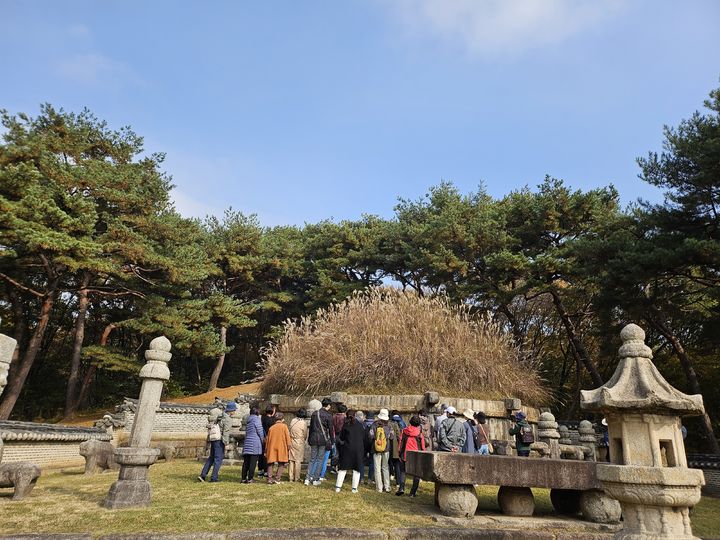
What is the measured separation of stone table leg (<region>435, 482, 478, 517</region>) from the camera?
5922 mm

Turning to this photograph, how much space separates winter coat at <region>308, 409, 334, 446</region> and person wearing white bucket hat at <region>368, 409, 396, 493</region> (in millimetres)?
769

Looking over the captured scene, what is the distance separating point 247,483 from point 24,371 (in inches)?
589

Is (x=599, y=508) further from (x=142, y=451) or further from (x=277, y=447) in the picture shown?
(x=142, y=451)

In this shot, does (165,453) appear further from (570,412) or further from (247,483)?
(570,412)

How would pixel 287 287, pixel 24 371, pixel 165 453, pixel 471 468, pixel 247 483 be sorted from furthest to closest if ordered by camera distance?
pixel 287 287
pixel 24 371
pixel 165 453
pixel 247 483
pixel 471 468

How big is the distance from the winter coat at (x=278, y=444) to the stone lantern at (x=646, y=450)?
5.28m

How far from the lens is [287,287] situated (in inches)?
1201

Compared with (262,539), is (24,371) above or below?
above

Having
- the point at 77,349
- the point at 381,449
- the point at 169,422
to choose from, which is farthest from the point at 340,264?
the point at 381,449

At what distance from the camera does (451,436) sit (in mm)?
7824

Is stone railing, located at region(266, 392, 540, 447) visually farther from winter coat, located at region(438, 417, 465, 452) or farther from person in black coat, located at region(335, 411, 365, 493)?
person in black coat, located at region(335, 411, 365, 493)

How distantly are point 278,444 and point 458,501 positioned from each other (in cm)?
335

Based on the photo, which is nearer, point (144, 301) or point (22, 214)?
point (22, 214)

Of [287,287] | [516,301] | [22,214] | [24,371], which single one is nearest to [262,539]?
[22,214]
